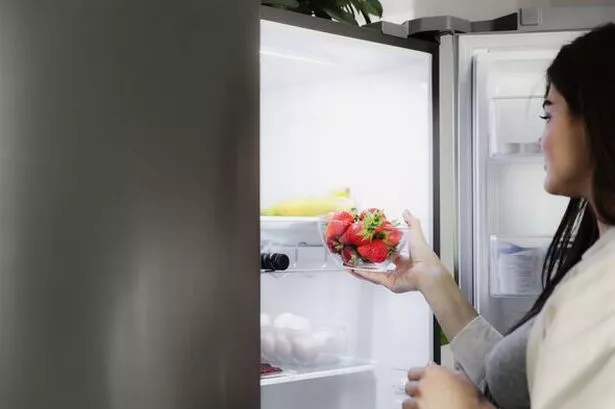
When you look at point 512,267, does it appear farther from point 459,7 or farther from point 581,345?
point 459,7

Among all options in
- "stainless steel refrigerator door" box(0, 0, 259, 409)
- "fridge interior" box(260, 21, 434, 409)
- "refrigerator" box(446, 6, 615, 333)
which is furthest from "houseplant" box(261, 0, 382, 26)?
"stainless steel refrigerator door" box(0, 0, 259, 409)

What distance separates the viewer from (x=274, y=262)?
1.63 metres

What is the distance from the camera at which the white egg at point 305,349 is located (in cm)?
165

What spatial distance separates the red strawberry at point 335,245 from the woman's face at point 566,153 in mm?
503

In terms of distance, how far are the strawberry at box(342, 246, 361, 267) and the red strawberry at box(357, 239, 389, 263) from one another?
0.6 inches

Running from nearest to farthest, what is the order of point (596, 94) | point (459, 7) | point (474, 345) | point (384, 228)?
point (596, 94) < point (474, 345) < point (384, 228) < point (459, 7)

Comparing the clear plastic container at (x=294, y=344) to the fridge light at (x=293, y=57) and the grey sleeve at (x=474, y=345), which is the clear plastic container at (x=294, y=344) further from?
the fridge light at (x=293, y=57)

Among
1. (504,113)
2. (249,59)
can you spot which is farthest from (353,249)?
(249,59)

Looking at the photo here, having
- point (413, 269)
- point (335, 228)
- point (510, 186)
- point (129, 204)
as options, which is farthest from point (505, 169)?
point (129, 204)

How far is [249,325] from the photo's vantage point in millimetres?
848

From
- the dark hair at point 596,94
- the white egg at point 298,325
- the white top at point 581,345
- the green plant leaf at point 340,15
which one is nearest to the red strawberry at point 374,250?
the white egg at point 298,325

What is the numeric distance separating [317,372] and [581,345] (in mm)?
849

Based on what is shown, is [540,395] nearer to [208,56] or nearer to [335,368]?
[208,56]

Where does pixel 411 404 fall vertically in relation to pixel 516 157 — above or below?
below
